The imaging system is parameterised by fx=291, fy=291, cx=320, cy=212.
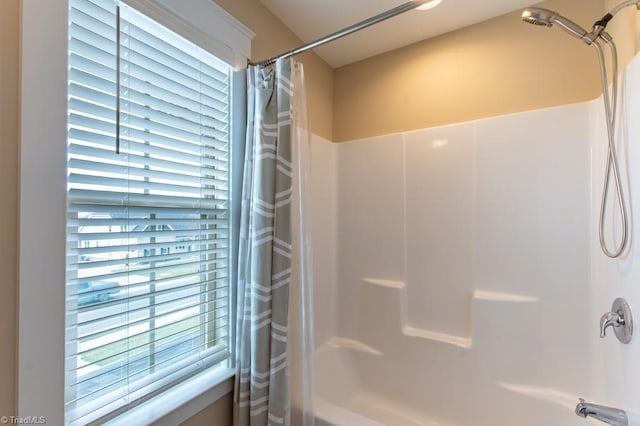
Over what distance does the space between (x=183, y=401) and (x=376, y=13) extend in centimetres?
206

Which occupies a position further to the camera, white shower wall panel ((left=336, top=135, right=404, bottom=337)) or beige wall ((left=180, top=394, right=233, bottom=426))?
white shower wall panel ((left=336, top=135, right=404, bottom=337))

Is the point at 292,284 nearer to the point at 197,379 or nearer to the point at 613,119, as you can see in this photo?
the point at 197,379

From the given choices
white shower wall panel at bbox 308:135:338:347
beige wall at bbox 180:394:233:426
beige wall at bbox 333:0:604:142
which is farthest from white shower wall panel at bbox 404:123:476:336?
beige wall at bbox 180:394:233:426

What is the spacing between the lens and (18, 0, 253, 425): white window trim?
0.69 m

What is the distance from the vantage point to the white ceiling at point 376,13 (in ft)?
5.07

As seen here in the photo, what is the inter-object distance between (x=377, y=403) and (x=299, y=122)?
1.79 m

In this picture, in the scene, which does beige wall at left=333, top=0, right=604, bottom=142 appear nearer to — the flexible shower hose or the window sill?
the flexible shower hose

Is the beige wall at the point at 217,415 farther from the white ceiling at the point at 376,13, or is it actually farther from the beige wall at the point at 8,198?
the white ceiling at the point at 376,13

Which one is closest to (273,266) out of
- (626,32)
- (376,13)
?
(376,13)

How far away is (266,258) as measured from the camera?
1197 mm

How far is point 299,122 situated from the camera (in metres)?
1.31

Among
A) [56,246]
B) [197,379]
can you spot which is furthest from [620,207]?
[56,246]

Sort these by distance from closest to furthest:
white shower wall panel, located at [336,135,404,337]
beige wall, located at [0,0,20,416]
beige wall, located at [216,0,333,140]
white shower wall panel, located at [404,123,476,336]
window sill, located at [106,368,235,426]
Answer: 1. beige wall, located at [0,0,20,416]
2. window sill, located at [106,368,235,426]
3. beige wall, located at [216,0,333,140]
4. white shower wall panel, located at [404,123,476,336]
5. white shower wall panel, located at [336,135,404,337]

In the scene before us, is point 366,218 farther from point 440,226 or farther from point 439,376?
point 439,376
